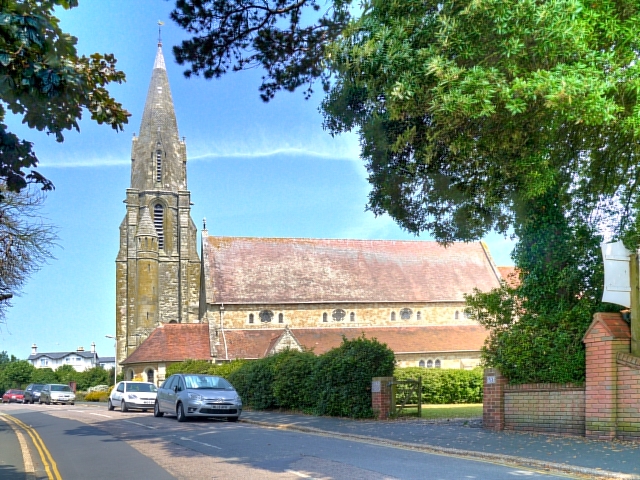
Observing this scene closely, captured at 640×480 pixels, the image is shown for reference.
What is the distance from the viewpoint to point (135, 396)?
30.2m

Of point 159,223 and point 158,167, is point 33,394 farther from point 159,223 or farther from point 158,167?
point 158,167

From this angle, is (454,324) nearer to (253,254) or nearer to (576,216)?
(253,254)

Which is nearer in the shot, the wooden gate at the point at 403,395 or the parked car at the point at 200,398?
the wooden gate at the point at 403,395

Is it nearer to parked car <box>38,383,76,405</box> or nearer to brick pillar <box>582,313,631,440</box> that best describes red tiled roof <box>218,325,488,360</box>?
parked car <box>38,383,76,405</box>

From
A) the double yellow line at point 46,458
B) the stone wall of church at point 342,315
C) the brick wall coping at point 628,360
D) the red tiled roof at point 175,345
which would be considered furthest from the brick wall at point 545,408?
the stone wall of church at point 342,315

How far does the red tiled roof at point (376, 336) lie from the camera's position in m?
49.5

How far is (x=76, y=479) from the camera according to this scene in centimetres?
1050

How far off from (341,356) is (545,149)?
10913mm

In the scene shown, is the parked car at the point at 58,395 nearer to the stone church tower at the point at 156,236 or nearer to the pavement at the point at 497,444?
the stone church tower at the point at 156,236

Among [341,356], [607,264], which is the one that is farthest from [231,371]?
[607,264]

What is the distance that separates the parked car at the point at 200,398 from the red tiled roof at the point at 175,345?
25713 mm

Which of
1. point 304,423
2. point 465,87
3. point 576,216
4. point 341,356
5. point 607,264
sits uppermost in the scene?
point 465,87

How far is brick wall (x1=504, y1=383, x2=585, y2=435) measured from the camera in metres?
13.8

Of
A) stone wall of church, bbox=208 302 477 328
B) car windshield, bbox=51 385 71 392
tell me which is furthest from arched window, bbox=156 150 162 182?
car windshield, bbox=51 385 71 392
